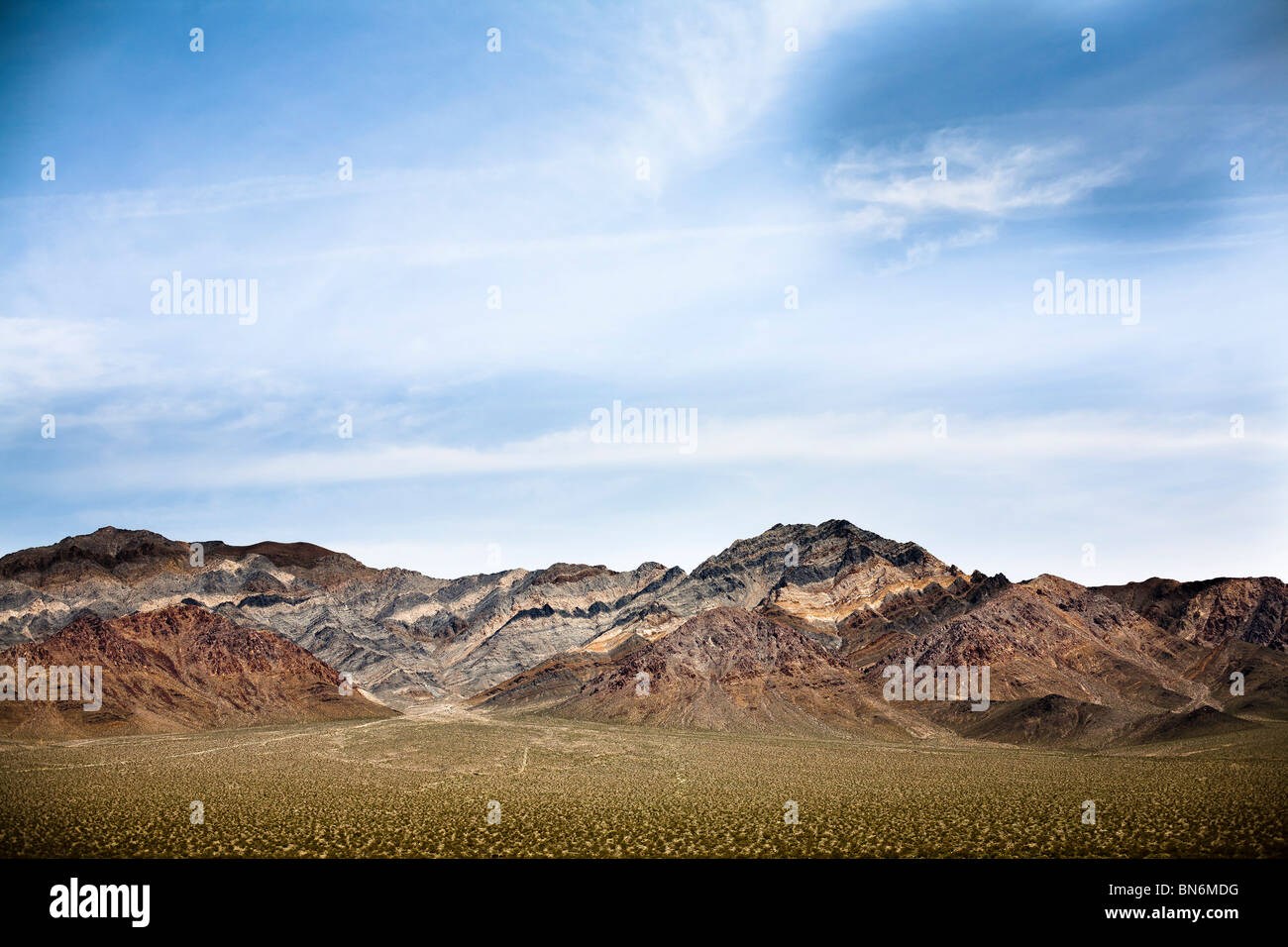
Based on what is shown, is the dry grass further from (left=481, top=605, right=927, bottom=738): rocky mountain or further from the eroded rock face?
the eroded rock face

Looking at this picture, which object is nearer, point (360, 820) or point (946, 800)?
point (360, 820)

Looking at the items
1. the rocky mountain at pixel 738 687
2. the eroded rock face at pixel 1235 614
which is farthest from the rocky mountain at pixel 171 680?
the eroded rock face at pixel 1235 614

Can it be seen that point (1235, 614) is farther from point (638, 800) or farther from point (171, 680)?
point (171, 680)
